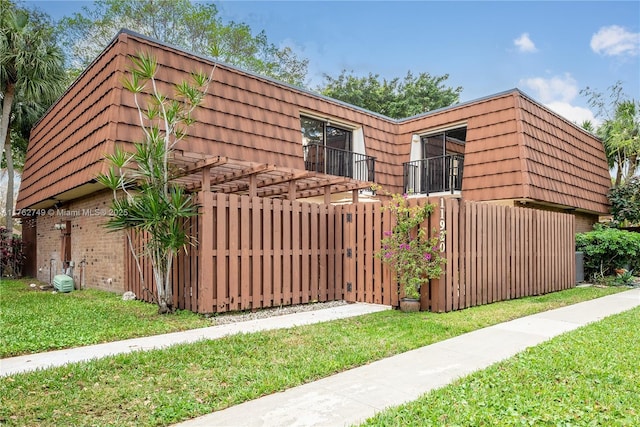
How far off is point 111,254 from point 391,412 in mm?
8784

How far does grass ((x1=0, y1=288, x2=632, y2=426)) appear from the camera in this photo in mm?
3311

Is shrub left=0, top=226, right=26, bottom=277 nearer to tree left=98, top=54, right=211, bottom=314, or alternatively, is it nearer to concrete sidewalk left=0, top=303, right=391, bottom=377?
tree left=98, top=54, right=211, bottom=314

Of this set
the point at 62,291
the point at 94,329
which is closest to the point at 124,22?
the point at 62,291

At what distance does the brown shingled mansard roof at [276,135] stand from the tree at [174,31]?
11115 millimetres

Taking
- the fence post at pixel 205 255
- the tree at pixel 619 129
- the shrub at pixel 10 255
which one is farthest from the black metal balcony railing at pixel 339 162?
the shrub at pixel 10 255

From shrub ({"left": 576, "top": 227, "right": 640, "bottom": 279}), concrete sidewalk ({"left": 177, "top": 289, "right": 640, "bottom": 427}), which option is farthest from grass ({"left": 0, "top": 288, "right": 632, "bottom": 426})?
shrub ({"left": 576, "top": 227, "right": 640, "bottom": 279})

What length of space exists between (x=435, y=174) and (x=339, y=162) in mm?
3356

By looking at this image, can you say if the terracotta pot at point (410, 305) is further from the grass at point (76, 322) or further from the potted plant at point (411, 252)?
the grass at point (76, 322)

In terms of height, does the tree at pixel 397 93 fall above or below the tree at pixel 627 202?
above

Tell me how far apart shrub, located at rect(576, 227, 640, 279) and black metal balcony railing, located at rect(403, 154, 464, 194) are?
4.20 meters

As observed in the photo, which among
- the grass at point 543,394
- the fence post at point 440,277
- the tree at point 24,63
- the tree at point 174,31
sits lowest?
the grass at point 543,394

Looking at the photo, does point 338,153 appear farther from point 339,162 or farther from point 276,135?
point 276,135

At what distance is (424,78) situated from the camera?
Answer: 30031mm

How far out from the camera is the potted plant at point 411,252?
747 cm
